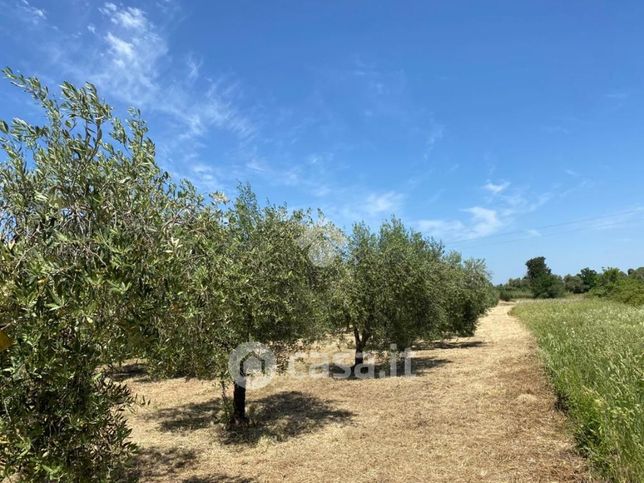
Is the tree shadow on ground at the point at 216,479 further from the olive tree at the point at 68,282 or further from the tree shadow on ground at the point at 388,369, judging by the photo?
the tree shadow on ground at the point at 388,369

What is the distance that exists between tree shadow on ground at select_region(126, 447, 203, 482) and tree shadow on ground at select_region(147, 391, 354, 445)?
51.4 inches

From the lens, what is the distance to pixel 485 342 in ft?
109

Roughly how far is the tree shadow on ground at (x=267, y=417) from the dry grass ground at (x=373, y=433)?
4cm

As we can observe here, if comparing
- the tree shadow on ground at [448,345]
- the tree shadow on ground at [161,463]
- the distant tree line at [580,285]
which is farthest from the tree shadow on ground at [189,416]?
the distant tree line at [580,285]

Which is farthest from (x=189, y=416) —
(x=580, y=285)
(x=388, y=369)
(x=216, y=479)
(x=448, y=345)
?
(x=580, y=285)

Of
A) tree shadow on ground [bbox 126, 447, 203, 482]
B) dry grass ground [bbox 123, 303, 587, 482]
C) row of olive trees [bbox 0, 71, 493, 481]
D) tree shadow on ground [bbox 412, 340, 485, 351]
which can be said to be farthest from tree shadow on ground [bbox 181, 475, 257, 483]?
tree shadow on ground [bbox 412, 340, 485, 351]

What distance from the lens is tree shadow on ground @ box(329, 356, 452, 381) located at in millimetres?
20891

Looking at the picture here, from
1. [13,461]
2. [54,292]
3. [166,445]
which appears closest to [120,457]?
[13,461]

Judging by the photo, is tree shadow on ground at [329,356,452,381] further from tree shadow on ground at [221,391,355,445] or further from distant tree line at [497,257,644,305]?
distant tree line at [497,257,644,305]

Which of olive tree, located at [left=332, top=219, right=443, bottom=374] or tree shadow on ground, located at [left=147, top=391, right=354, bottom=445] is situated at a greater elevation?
olive tree, located at [left=332, top=219, right=443, bottom=374]

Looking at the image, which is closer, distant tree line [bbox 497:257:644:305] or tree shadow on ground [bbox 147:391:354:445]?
tree shadow on ground [bbox 147:391:354:445]

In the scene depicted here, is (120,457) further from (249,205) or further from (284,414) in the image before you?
(284,414)

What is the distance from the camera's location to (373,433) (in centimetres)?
1203

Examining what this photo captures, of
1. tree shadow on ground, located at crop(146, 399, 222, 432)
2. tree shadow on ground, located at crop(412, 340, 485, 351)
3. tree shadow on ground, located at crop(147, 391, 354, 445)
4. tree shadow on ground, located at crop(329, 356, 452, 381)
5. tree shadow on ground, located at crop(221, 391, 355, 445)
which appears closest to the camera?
tree shadow on ground, located at crop(221, 391, 355, 445)
